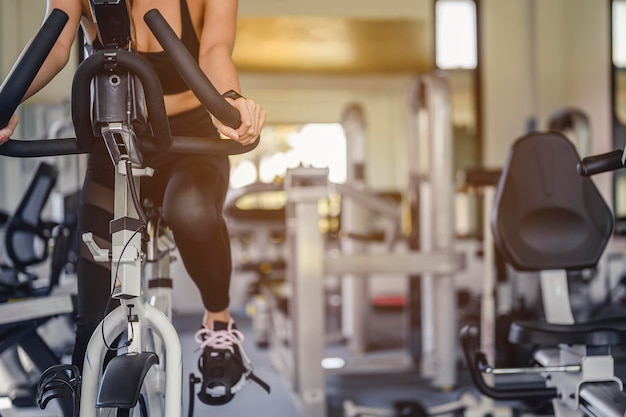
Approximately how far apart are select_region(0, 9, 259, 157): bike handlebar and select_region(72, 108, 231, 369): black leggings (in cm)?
15

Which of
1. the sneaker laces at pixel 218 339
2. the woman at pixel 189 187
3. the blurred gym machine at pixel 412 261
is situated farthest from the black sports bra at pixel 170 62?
the blurred gym machine at pixel 412 261

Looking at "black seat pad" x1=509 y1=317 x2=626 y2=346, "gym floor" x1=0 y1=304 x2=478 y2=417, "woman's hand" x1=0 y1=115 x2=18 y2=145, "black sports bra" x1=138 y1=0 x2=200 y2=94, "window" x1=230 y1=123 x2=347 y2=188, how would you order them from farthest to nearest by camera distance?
1. "window" x1=230 y1=123 x2=347 y2=188
2. "gym floor" x1=0 y1=304 x2=478 y2=417
3. "black seat pad" x1=509 y1=317 x2=626 y2=346
4. "black sports bra" x1=138 y1=0 x2=200 y2=94
5. "woman's hand" x1=0 y1=115 x2=18 y2=145

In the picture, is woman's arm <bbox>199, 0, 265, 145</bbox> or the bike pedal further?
woman's arm <bbox>199, 0, 265, 145</bbox>

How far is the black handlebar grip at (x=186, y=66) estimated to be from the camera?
1011 millimetres

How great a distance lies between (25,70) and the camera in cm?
106

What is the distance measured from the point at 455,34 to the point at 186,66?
5.25m

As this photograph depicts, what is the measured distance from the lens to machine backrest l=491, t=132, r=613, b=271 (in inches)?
76.3

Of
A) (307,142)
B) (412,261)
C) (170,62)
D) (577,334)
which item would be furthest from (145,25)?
(307,142)

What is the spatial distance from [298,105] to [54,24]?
739cm

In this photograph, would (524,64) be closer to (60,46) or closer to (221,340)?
(221,340)

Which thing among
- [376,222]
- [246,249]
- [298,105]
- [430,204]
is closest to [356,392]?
[430,204]

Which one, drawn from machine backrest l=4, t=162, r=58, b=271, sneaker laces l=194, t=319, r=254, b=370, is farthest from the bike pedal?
machine backrest l=4, t=162, r=58, b=271

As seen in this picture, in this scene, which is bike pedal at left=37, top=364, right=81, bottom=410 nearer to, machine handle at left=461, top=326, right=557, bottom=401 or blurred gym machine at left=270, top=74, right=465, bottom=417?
machine handle at left=461, top=326, right=557, bottom=401

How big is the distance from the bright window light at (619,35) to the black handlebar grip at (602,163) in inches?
183
